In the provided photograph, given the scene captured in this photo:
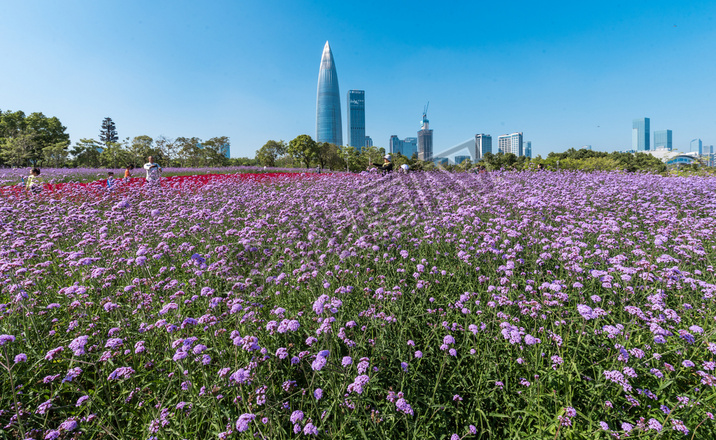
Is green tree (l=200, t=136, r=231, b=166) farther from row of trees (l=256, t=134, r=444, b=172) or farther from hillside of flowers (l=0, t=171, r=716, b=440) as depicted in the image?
hillside of flowers (l=0, t=171, r=716, b=440)

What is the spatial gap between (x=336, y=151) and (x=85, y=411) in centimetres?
6778

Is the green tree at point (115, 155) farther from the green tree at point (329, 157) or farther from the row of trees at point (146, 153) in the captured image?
the green tree at point (329, 157)

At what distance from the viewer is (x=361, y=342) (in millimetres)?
2459

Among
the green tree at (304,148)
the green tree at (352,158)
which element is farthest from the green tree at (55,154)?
the green tree at (352,158)

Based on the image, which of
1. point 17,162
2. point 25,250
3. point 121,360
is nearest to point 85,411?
point 121,360

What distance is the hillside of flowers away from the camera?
6.65 ft

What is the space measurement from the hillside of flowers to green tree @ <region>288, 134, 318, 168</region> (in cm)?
5561

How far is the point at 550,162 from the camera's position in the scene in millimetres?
22969

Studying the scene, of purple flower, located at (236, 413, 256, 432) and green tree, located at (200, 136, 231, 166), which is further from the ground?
green tree, located at (200, 136, 231, 166)

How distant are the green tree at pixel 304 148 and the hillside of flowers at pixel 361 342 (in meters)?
55.6

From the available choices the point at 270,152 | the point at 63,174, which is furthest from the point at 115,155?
the point at 63,174

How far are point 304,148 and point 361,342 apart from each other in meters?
60.0

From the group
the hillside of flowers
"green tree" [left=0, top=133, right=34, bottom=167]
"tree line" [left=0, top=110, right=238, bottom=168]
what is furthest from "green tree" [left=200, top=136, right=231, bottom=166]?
the hillside of flowers

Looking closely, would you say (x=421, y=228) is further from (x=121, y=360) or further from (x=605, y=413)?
(x=121, y=360)
